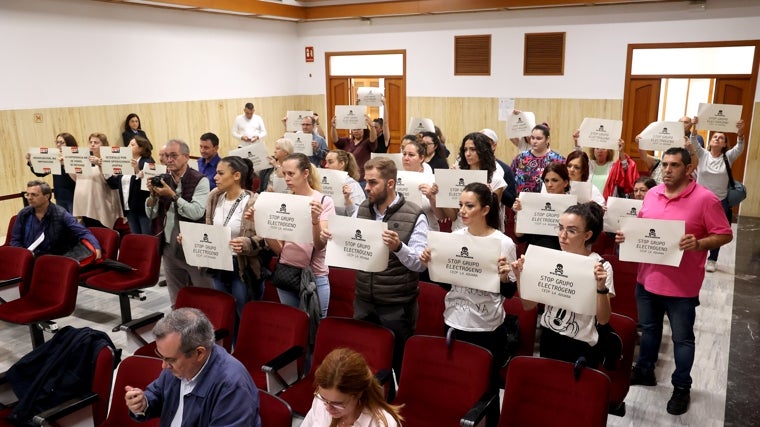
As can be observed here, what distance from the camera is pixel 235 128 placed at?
11711 millimetres

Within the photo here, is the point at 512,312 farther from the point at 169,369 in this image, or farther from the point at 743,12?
the point at 743,12

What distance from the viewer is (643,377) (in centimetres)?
414

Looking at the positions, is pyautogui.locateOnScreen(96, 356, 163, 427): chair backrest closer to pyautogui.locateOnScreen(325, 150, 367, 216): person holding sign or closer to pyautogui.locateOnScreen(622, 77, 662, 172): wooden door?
pyautogui.locateOnScreen(325, 150, 367, 216): person holding sign

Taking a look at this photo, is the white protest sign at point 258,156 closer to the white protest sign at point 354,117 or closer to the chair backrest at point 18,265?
the white protest sign at point 354,117

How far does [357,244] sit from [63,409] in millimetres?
1741

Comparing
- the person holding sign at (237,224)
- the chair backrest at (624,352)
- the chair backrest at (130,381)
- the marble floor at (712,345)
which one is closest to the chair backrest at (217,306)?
the person holding sign at (237,224)

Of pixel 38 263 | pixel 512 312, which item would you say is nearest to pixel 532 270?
pixel 512 312

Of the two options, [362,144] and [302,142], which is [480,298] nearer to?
[362,144]

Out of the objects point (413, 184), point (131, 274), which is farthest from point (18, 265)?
point (413, 184)

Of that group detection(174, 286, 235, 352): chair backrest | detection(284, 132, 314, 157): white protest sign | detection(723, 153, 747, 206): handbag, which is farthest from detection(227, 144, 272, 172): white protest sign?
detection(723, 153, 747, 206): handbag

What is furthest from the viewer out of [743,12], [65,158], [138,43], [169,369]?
[138,43]

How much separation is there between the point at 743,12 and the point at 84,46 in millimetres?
10513

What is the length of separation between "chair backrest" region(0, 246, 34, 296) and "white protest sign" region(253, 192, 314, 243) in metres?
2.53

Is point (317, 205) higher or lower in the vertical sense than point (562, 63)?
lower
